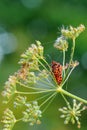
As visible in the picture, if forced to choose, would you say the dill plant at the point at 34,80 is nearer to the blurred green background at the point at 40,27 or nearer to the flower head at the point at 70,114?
the flower head at the point at 70,114

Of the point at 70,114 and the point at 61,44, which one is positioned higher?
the point at 61,44

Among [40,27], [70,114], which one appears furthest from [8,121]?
[40,27]

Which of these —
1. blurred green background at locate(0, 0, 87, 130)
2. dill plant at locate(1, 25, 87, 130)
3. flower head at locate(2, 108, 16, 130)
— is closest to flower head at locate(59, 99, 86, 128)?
dill plant at locate(1, 25, 87, 130)

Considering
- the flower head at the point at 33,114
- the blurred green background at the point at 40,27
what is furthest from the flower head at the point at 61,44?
the blurred green background at the point at 40,27

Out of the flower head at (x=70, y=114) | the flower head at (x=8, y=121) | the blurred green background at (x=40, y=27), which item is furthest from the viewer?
the blurred green background at (x=40, y=27)

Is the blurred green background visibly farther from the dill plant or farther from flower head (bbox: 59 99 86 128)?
flower head (bbox: 59 99 86 128)

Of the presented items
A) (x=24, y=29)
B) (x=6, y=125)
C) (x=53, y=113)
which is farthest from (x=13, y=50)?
(x=6, y=125)

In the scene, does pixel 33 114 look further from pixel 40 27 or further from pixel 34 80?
pixel 40 27

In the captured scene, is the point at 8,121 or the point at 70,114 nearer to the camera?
the point at 70,114

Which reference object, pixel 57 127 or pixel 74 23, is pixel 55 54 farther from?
pixel 57 127
